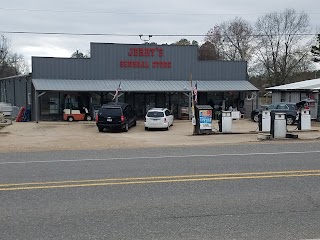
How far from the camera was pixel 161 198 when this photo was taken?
7395 millimetres

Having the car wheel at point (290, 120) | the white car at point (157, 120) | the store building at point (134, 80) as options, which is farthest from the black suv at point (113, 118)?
the car wheel at point (290, 120)

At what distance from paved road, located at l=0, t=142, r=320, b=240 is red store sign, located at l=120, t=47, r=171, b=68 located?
25203mm

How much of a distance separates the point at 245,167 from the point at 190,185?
8.67 feet

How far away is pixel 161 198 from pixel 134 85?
29088mm

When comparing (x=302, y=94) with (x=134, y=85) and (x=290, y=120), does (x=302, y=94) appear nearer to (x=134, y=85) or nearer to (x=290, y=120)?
(x=290, y=120)

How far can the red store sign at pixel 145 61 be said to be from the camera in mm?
36781

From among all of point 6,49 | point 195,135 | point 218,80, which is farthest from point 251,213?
point 6,49

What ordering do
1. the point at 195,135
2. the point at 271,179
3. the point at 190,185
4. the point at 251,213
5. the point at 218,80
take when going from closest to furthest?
the point at 251,213 < the point at 190,185 < the point at 271,179 < the point at 195,135 < the point at 218,80

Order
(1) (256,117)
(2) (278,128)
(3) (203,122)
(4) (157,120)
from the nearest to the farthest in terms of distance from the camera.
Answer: (2) (278,128) < (3) (203,122) < (4) (157,120) < (1) (256,117)

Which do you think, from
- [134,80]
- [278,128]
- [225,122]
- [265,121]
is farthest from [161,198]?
[134,80]

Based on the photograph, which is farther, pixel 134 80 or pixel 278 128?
pixel 134 80

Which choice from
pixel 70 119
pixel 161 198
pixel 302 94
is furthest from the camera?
pixel 302 94

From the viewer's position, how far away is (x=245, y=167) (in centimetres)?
1062

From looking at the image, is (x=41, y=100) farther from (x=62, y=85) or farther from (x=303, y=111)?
(x=303, y=111)
